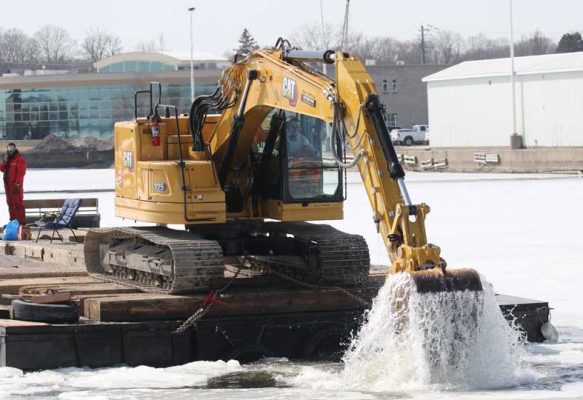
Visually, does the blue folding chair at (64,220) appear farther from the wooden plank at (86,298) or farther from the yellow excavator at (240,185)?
the wooden plank at (86,298)

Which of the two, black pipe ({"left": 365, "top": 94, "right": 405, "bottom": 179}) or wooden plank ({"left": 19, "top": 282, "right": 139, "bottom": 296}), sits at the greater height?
black pipe ({"left": 365, "top": 94, "right": 405, "bottom": 179})

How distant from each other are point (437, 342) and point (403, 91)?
313 ft

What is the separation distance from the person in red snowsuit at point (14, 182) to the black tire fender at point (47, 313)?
10796 millimetres

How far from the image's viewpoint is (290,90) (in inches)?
583

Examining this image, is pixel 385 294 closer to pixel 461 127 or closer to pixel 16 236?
pixel 16 236

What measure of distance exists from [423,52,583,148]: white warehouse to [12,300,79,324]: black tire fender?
50641mm

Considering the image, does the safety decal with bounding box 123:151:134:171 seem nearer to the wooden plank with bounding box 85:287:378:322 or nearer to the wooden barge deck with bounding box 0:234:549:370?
the wooden barge deck with bounding box 0:234:549:370

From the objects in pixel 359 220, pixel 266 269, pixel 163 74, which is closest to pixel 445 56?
pixel 163 74

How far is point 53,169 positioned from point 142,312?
63.0m

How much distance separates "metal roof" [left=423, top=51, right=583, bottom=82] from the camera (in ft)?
216

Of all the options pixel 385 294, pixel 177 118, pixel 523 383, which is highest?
pixel 177 118

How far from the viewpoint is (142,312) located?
47.6 feet

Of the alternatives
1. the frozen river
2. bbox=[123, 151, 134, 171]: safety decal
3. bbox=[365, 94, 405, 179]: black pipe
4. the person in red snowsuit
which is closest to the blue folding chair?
the person in red snowsuit

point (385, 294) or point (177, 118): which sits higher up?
point (177, 118)
